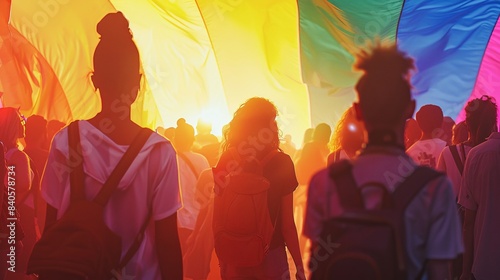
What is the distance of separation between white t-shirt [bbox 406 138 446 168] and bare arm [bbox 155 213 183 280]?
406 centimetres

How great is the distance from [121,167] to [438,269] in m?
1.36

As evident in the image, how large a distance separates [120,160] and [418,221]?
1.28 m

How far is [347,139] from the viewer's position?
622 cm

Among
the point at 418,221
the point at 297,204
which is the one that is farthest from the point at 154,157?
the point at 297,204

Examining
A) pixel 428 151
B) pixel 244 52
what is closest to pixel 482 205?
pixel 428 151

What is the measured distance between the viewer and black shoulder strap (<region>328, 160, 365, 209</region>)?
9.35 ft

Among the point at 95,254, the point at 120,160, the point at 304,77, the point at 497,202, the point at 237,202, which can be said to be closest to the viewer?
the point at 95,254

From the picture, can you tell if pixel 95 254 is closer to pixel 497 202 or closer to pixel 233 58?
pixel 497 202

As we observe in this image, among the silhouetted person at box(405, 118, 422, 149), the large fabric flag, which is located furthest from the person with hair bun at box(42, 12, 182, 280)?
the large fabric flag

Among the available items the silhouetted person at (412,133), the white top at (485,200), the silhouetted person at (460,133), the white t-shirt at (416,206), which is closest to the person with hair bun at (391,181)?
the white t-shirt at (416,206)

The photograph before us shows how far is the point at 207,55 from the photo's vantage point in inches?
706

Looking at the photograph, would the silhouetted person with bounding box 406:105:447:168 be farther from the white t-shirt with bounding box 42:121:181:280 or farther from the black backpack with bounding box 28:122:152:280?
the black backpack with bounding box 28:122:152:280

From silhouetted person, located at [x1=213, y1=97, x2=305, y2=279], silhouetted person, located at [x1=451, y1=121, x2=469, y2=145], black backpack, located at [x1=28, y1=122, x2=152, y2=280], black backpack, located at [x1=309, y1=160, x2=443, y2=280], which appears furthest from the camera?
silhouetted person, located at [x1=451, y1=121, x2=469, y2=145]

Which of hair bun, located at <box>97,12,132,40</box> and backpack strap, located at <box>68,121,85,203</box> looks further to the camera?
hair bun, located at <box>97,12,132,40</box>
